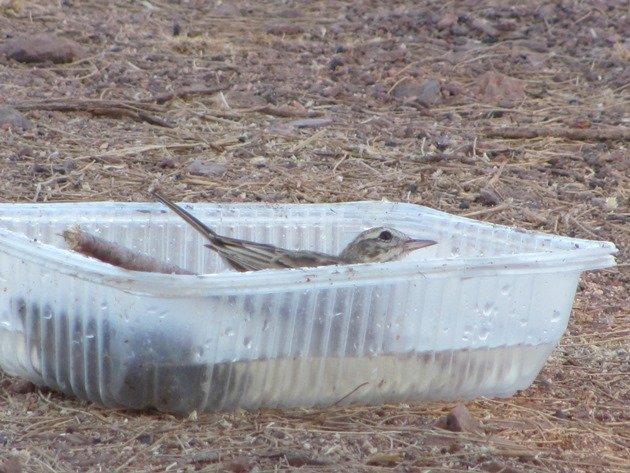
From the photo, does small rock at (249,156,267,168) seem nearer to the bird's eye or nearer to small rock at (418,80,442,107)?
small rock at (418,80,442,107)

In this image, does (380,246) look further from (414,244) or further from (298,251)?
(298,251)

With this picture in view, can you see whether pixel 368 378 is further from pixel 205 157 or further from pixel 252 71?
pixel 252 71

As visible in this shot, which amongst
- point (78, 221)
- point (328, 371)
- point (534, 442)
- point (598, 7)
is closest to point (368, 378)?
point (328, 371)

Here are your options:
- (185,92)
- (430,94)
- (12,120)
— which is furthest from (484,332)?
(430,94)

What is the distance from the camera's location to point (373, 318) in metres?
4.70

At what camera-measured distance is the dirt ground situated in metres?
4.50

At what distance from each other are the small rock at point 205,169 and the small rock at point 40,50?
2210 millimetres

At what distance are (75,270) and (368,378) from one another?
1.10 metres

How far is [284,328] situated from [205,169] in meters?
3.19

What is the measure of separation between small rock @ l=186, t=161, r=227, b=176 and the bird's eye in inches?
97.9

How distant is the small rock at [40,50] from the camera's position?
943 centimetres

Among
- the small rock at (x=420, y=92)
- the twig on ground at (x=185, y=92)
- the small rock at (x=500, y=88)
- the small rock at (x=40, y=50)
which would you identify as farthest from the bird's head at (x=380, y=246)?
the small rock at (x=40, y=50)

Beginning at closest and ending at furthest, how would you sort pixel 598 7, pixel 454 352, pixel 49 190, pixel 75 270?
pixel 75 270, pixel 454 352, pixel 49 190, pixel 598 7

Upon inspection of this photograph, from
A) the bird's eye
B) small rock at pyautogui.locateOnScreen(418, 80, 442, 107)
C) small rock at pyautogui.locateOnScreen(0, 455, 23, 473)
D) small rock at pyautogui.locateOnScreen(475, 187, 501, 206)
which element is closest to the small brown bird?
the bird's eye
